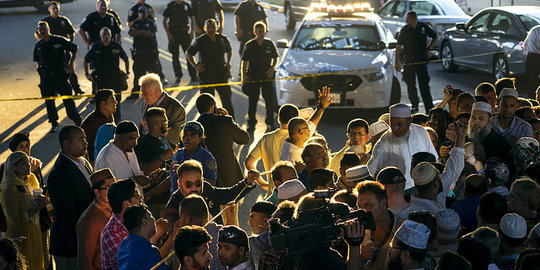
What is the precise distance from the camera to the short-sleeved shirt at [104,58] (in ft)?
40.2

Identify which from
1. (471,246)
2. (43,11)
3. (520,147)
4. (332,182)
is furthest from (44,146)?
(43,11)

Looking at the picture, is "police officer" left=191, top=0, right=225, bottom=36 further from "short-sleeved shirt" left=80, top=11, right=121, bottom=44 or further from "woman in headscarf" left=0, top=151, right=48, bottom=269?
"woman in headscarf" left=0, top=151, right=48, bottom=269

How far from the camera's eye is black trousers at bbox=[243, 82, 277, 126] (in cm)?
1224

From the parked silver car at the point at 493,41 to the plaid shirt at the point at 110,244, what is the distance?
10.7 m

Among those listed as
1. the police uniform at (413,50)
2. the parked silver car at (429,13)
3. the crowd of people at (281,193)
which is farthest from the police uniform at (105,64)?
the parked silver car at (429,13)

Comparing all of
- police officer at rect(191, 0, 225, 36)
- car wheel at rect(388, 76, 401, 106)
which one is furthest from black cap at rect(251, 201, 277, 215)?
police officer at rect(191, 0, 225, 36)

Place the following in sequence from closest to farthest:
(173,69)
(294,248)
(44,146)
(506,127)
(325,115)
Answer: (294,248), (506,127), (44,146), (325,115), (173,69)

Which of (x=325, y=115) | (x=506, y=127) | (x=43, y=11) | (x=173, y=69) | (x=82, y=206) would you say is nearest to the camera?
(x=82, y=206)

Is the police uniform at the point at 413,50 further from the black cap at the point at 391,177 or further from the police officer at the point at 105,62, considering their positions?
the black cap at the point at 391,177

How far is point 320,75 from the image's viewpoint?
12336 millimetres

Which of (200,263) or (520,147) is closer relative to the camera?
(200,263)

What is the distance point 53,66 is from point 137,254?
7959 mm

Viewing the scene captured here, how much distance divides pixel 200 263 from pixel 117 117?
756 centimetres

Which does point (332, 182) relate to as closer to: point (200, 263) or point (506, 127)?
point (200, 263)
